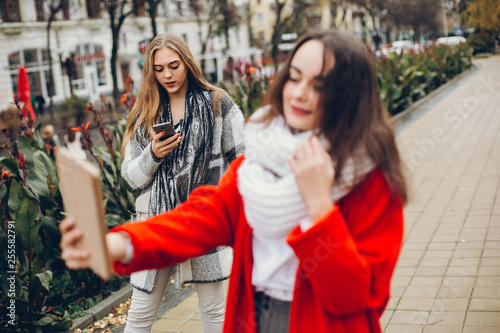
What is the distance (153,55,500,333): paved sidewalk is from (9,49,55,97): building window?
31.2m

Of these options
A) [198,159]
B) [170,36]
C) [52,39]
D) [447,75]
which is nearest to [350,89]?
[198,159]

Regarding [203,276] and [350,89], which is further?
[203,276]

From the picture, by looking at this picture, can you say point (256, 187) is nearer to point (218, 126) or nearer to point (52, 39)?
point (218, 126)

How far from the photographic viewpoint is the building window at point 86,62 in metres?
39.9

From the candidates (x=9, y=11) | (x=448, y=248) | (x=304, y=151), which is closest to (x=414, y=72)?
(x=448, y=248)

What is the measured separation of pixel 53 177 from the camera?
182 inches

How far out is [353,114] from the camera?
1.54m

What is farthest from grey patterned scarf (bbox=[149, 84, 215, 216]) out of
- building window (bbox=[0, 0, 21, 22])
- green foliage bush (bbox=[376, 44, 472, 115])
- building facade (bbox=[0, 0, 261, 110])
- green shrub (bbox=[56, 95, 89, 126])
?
building window (bbox=[0, 0, 21, 22])

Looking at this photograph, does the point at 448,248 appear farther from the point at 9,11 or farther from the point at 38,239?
the point at 9,11

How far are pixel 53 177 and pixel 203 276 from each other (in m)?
2.21

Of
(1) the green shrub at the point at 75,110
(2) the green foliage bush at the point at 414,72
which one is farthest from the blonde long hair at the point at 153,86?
(1) the green shrub at the point at 75,110

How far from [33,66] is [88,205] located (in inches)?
1513

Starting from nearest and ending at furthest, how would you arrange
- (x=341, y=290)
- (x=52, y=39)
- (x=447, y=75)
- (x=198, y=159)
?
(x=341, y=290), (x=198, y=159), (x=447, y=75), (x=52, y=39)

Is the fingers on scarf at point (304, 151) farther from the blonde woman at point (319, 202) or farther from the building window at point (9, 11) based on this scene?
the building window at point (9, 11)
